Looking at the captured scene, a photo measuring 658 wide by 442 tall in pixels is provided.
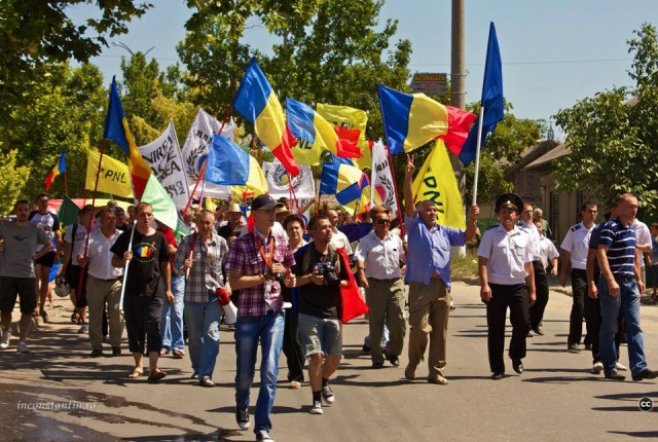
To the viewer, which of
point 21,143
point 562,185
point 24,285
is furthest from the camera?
point 21,143

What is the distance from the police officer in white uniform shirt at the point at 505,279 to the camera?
36.7ft

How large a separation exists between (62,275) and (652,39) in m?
15.5

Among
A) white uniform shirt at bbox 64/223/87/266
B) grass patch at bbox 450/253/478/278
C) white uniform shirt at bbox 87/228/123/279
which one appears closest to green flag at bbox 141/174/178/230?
white uniform shirt at bbox 87/228/123/279

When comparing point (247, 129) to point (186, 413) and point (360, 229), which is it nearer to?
point (360, 229)

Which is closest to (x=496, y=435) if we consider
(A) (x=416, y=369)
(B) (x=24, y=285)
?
(A) (x=416, y=369)

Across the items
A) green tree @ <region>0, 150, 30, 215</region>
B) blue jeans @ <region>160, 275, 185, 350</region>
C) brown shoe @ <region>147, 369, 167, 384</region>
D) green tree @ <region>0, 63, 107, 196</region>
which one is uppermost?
green tree @ <region>0, 63, 107, 196</region>

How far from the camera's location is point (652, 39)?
25.1 metres

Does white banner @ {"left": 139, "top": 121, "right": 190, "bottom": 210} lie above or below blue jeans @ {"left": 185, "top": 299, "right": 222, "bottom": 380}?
above

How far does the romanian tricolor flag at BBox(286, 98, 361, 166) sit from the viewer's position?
17156 millimetres

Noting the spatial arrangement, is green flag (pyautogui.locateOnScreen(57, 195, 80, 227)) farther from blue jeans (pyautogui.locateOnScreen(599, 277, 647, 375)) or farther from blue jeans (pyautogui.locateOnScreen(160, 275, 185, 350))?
blue jeans (pyautogui.locateOnScreen(599, 277, 647, 375))

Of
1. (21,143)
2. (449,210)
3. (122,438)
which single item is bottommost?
(122,438)

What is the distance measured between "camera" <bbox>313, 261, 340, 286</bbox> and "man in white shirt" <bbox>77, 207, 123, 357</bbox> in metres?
4.24

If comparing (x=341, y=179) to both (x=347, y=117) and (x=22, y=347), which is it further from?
(x=22, y=347)

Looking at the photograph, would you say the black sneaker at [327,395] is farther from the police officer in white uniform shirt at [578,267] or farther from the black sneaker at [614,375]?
the police officer in white uniform shirt at [578,267]
